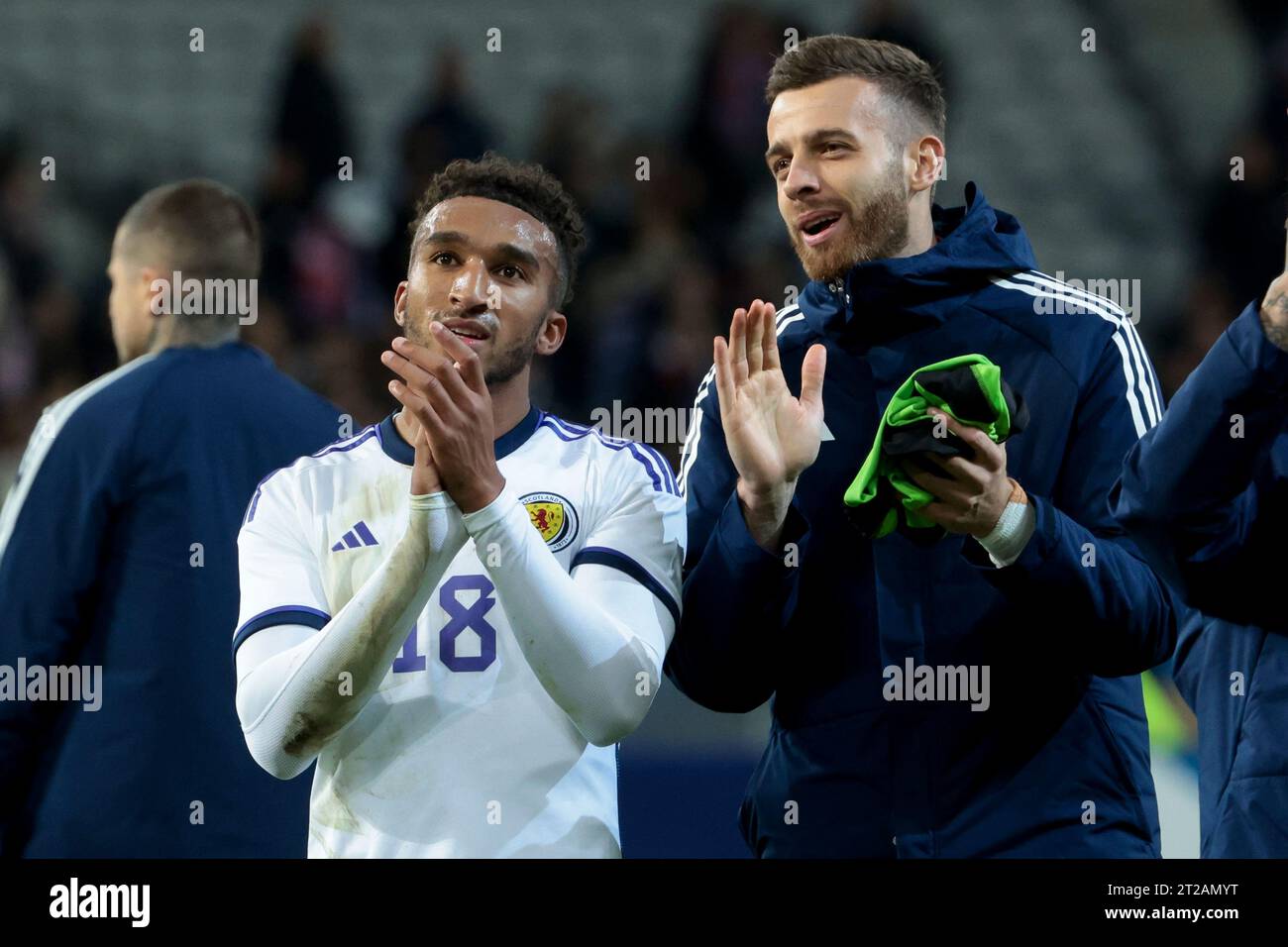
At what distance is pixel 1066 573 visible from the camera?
236 centimetres

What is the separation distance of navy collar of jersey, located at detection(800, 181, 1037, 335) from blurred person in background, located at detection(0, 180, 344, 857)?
1.08 m

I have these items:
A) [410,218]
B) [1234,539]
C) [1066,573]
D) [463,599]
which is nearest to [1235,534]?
[1234,539]

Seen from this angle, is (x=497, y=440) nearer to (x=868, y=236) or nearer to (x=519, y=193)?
(x=519, y=193)

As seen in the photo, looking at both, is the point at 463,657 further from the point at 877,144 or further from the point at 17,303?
the point at 17,303

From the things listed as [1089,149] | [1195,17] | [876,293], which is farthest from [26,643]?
[1195,17]

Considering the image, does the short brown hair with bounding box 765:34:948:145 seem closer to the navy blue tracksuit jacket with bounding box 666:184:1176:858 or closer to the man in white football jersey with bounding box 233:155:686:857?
the navy blue tracksuit jacket with bounding box 666:184:1176:858

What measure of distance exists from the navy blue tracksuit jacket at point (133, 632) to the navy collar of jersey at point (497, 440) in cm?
63

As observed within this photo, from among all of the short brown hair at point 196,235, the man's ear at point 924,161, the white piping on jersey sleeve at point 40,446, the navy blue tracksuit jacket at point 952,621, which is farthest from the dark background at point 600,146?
the navy blue tracksuit jacket at point 952,621

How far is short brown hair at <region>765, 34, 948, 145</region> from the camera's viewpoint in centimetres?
283

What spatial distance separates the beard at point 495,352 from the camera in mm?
2602

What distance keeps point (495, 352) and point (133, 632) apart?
935mm

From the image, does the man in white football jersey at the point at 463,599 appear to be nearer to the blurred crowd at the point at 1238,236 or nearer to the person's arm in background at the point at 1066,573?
the person's arm in background at the point at 1066,573
